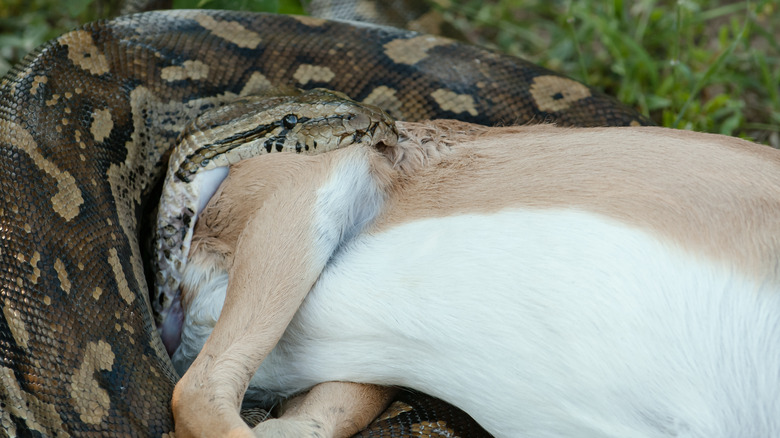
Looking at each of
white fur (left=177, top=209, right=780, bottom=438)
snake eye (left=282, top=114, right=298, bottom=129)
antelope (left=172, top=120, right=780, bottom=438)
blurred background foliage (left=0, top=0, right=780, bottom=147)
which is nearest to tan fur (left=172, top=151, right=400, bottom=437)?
antelope (left=172, top=120, right=780, bottom=438)

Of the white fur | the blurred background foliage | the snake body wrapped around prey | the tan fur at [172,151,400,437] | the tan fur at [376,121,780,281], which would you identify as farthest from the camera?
the blurred background foliage

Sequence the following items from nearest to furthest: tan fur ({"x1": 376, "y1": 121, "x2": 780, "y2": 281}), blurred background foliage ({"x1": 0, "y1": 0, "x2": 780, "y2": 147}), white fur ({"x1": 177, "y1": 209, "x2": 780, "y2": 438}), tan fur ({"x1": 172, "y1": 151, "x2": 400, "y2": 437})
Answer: white fur ({"x1": 177, "y1": 209, "x2": 780, "y2": 438}) → tan fur ({"x1": 376, "y1": 121, "x2": 780, "y2": 281}) → tan fur ({"x1": 172, "y1": 151, "x2": 400, "y2": 437}) → blurred background foliage ({"x1": 0, "y1": 0, "x2": 780, "y2": 147})

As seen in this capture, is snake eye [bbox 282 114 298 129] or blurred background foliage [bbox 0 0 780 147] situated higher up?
snake eye [bbox 282 114 298 129]

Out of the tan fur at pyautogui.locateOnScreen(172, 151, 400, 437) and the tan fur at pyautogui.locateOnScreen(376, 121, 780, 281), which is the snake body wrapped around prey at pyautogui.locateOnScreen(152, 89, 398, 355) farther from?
the tan fur at pyautogui.locateOnScreen(376, 121, 780, 281)

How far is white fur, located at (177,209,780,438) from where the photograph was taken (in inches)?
84.7

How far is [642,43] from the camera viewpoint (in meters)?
5.43

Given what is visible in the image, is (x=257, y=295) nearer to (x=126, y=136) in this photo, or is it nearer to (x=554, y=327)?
(x=554, y=327)

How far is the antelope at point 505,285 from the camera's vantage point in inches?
85.9

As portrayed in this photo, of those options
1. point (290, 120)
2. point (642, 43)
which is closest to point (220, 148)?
point (290, 120)

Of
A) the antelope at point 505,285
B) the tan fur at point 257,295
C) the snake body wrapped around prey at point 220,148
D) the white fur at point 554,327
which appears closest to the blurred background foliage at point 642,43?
the snake body wrapped around prey at point 220,148

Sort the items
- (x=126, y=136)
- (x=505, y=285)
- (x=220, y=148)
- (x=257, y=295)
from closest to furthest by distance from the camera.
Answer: (x=505, y=285) < (x=257, y=295) < (x=220, y=148) < (x=126, y=136)

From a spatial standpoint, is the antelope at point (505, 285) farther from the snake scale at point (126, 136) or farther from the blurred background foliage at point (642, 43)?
the blurred background foliage at point (642, 43)

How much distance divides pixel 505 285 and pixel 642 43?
12.4 ft

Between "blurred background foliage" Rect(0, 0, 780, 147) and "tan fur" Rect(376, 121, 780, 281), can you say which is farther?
"blurred background foliage" Rect(0, 0, 780, 147)
